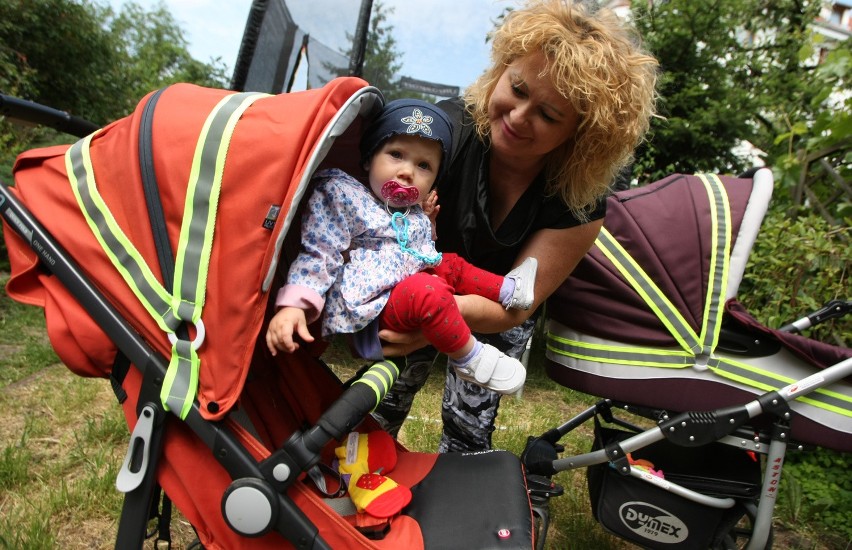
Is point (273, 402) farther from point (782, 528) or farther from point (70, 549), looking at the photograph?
point (782, 528)

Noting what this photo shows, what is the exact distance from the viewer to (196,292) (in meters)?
1.10

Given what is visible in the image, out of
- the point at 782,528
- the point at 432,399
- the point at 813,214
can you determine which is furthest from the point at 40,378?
the point at 813,214

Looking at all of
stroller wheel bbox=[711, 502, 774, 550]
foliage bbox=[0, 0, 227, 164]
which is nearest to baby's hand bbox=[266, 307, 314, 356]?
stroller wheel bbox=[711, 502, 774, 550]

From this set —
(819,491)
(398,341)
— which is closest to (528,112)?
(398,341)

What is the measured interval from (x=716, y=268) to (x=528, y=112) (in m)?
0.81

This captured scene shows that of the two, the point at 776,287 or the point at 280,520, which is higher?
the point at 776,287

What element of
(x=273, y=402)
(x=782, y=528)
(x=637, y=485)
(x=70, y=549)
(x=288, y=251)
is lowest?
(x=70, y=549)

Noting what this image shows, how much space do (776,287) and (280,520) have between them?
2.40 meters

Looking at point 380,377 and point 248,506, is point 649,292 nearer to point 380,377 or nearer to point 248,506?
point 380,377

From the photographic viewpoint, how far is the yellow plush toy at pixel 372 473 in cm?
125

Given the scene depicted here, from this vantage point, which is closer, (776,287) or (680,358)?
(680,358)

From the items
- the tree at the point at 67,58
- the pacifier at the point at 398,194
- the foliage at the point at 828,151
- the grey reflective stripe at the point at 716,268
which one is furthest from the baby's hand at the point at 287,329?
the tree at the point at 67,58

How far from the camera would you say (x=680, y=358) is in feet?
5.60

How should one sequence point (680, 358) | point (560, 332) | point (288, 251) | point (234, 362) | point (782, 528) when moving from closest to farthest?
point (234, 362)
point (288, 251)
point (680, 358)
point (560, 332)
point (782, 528)
